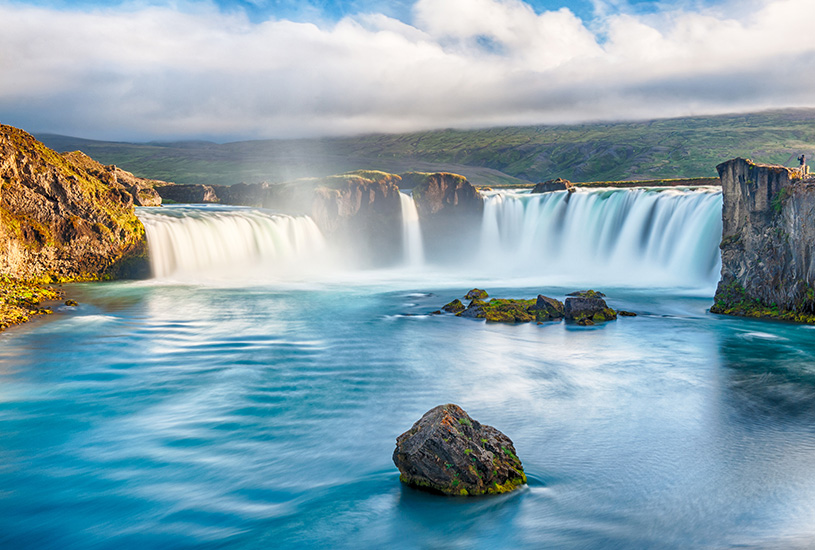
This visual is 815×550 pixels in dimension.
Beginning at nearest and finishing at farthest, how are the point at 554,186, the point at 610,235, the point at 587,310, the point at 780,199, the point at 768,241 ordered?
the point at 780,199, the point at 768,241, the point at 587,310, the point at 610,235, the point at 554,186

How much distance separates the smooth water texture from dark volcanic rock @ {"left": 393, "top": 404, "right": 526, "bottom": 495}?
0.76ft

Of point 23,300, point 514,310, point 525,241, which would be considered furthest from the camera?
point 525,241

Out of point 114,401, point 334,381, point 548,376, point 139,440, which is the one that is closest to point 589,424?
point 548,376

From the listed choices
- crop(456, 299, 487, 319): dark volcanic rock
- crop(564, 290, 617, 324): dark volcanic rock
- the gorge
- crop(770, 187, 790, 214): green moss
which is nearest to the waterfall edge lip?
the gorge

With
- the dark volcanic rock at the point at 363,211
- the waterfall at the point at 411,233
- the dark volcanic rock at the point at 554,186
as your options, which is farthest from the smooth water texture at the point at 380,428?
the dark volcanic rock at the point at 554,186

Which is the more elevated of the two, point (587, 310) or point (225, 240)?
point (225, 240)

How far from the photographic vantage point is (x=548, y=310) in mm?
24906

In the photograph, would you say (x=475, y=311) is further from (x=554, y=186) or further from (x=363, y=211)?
(x=554, y=186)

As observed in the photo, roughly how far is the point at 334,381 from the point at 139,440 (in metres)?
5.89

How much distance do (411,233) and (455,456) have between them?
4757 cm

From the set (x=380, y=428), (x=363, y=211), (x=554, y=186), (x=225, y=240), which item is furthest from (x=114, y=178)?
(x=554, y=186)

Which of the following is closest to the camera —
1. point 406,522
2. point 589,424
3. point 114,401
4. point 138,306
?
point 406,522

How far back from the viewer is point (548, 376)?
54.6ft

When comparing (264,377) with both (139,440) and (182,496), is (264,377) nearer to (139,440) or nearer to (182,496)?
(139,440)
